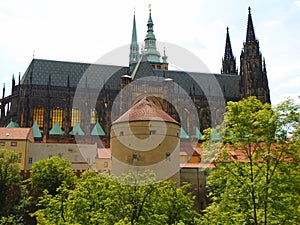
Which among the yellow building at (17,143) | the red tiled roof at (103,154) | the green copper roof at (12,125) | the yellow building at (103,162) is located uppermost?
the green copper roof at (12,125)

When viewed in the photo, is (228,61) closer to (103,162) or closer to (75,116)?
(75,116)

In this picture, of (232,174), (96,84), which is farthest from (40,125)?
(232,174)

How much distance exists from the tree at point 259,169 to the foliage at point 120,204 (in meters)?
3.95

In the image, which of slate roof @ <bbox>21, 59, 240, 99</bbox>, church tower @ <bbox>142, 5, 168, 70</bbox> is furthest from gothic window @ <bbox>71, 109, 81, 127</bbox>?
church tower @ <bbox>142, 5, 168, 70</bbox>

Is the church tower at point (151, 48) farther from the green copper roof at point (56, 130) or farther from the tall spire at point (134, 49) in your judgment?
the green copper roof at point (56, 130)

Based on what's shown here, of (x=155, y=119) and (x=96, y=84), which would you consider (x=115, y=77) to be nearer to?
(x=96, y=84)

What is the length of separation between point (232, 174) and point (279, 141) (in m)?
Answer: 2.40

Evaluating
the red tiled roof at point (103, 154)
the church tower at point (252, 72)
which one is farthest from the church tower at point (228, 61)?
the red tiled roof at point (103, 154)

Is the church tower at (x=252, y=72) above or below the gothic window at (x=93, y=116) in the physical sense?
above

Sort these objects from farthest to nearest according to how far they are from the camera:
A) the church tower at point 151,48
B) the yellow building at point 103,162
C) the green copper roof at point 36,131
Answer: the church tower at point 151,48 → the green copper roof at point 36,131 → the yellow building at point 103,162

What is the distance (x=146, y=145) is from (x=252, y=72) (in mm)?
49720

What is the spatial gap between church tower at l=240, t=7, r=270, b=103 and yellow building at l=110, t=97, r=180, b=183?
45340 millimetres

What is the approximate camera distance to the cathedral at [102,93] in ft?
198

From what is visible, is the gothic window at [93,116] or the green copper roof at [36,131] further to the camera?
the gothic window at [93,116]
